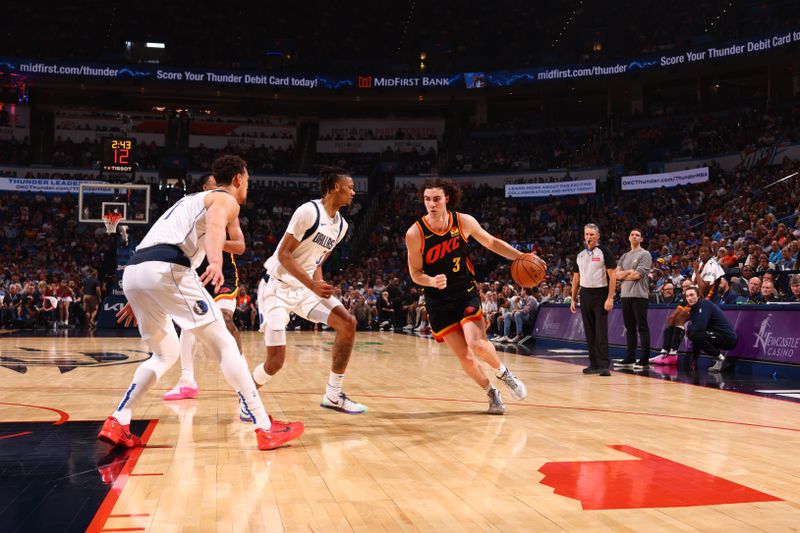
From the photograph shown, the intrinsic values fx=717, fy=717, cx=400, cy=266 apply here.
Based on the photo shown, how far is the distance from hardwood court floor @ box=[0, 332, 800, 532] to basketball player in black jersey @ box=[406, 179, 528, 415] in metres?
0.45

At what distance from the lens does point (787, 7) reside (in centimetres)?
3189

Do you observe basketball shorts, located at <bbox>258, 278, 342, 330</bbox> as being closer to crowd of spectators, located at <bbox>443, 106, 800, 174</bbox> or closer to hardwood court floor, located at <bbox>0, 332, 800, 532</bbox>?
hardwood court floor, located at <bbox>0, 332, 800, 532</bbox>

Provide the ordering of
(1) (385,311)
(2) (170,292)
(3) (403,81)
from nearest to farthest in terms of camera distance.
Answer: (2) (170,292)
(1) (385,311)
(3) (403,81)

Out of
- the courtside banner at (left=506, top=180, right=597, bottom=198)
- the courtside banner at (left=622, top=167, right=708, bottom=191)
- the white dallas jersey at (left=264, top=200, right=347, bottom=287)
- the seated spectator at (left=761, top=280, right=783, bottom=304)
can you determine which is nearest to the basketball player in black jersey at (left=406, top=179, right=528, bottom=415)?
the white dallas jersey at (left=264, top=200, right=347, bottom=287)

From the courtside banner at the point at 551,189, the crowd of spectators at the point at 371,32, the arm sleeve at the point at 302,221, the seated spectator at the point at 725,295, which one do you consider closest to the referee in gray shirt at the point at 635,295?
the seated spectator at the point at 725,295

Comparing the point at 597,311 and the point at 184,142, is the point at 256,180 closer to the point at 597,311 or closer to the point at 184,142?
the point at 184,142

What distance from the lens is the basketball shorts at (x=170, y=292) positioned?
454 centimetres

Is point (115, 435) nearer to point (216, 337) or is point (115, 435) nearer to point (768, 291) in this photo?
point (216, 337)

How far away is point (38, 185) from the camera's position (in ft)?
105

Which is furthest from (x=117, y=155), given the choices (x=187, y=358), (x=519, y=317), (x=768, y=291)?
(x=768, y=291)

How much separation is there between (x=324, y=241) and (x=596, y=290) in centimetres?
491

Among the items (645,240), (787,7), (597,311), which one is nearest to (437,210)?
(597,311)

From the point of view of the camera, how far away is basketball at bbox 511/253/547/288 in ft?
22.4

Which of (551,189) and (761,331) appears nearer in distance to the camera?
(761,331)
